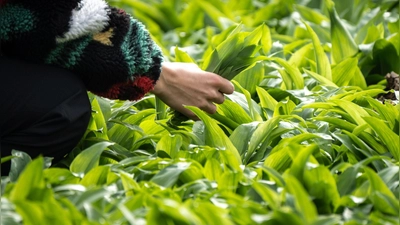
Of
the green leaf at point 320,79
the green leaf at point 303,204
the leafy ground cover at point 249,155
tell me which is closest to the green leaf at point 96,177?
the leafy ground cover at point 249,155

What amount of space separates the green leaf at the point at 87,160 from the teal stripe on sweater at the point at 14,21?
427 mm

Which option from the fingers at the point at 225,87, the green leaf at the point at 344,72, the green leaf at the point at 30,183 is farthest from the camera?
the green leaf at the point at 344,72

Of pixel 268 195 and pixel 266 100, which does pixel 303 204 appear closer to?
pixel 268 195

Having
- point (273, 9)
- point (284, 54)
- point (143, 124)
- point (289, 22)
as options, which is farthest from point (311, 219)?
point (273, 9)

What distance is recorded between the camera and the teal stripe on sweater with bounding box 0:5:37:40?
7.96ft

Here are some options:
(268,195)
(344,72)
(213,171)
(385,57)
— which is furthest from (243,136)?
(385,57)

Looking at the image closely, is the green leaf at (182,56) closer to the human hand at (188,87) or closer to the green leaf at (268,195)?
the human hand at (188,87)

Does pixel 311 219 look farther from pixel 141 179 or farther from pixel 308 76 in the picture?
pixel 308 76

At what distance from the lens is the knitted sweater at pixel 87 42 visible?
243 cm

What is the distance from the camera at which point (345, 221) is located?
2080 millimetres

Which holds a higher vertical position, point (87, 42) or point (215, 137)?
point (87, 42)

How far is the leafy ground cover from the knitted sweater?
227 mm

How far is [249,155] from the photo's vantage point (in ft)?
8.90

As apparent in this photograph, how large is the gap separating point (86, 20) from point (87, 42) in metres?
0.08
